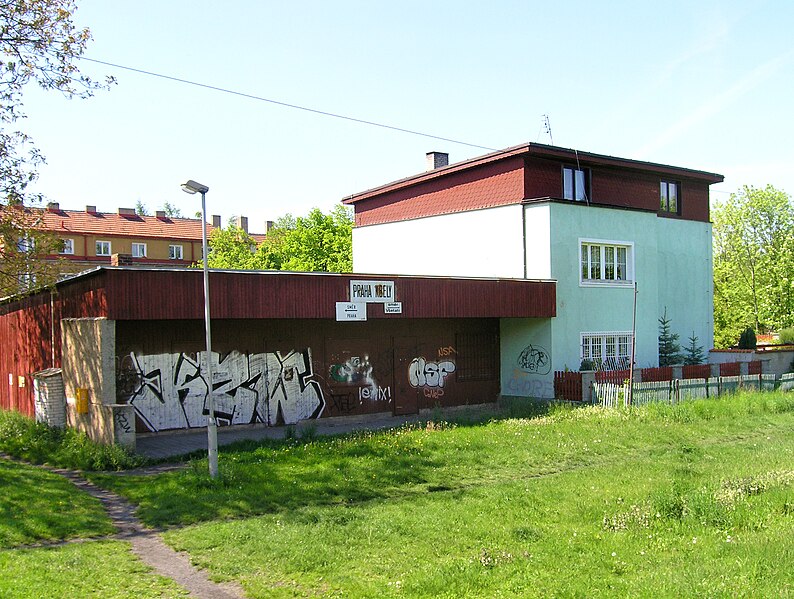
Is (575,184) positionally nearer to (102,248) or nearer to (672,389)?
(672,389)

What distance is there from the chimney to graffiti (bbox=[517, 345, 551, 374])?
1026cm

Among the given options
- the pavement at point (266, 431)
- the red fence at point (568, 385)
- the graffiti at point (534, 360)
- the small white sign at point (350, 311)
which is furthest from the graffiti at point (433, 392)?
the small white sign at point (350, 311)

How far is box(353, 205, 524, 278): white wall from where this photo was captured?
2644 cm

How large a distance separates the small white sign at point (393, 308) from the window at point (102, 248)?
52.1 meters

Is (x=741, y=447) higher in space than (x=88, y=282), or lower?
lower

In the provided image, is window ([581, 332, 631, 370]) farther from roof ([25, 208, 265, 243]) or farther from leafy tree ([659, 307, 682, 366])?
roof ([25, 208, 265, 243])

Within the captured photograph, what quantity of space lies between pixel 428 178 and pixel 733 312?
30.1 meters

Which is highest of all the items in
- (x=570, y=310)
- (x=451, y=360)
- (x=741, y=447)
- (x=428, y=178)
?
(x=428, y=178)

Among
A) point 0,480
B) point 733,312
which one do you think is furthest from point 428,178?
point 733,312

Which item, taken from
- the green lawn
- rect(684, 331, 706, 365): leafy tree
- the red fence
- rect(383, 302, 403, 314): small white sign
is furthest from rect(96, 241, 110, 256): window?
the green lawn

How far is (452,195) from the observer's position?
28938mm

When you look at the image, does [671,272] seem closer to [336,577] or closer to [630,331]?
[630,331]

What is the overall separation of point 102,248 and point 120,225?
3349 millimetres

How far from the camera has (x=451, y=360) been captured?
24484mm
